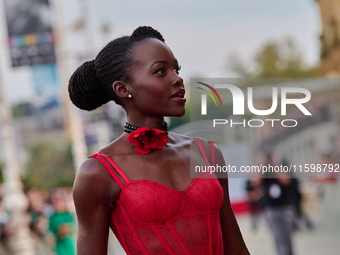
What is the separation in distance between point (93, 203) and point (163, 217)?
0.81 ft

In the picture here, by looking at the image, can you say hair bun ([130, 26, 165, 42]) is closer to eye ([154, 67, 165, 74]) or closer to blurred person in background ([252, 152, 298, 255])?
eye ([154, 67, 165, 74])

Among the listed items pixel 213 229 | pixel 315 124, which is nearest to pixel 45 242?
pixel 315 124

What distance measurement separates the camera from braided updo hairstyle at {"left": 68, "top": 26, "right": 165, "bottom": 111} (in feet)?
6.12

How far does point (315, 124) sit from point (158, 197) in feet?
16.8

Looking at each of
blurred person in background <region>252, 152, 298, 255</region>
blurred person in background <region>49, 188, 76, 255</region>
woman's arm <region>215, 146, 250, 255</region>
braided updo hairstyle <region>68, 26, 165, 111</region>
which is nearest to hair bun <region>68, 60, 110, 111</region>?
braided updo hairstyle <region>68, 26, 165, 111</region>

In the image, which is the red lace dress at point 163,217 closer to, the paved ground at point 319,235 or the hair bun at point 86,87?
the hair bun at point 86,87

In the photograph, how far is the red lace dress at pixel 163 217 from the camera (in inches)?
69.0

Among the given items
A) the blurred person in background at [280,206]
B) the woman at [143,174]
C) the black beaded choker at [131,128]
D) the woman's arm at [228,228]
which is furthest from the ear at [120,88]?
the blurred person in background at [280,206]

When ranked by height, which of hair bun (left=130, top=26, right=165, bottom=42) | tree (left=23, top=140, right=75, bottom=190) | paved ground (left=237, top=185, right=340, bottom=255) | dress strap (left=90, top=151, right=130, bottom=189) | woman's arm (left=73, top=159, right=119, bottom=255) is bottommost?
tree (left=23, top=140, right=75, bottom=190)

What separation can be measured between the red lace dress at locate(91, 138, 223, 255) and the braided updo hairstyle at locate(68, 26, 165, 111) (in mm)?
258

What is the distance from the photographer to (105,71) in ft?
6.21

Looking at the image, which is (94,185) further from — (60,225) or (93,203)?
(60,225)

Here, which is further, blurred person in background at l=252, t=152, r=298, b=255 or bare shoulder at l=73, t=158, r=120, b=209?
blurred person in background at l=252, t=152, r=298, b=255

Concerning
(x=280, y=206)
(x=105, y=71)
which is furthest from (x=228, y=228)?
(x=280, y=206)
